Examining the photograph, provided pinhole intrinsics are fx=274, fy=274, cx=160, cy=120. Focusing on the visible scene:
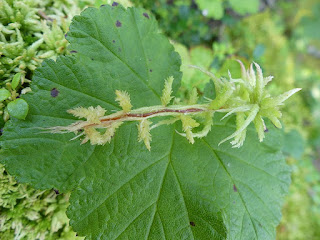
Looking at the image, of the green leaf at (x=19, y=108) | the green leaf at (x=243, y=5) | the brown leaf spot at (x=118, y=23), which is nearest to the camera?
the green leaf at (x=19, y=108)

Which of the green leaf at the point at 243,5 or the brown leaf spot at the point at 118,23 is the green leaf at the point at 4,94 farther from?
the green leaf at the point at 243,5

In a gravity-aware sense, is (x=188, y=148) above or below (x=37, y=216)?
above

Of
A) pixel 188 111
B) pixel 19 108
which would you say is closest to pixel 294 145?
pixel 188 111

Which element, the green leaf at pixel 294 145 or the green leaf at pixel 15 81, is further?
the green leaf at pixel 294 145

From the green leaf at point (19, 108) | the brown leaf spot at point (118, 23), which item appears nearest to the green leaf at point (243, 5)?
the brown leaf spot at point (118, 23)

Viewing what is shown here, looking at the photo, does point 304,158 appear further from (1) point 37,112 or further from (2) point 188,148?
(1) point 37,112

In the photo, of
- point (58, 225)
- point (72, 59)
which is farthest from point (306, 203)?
point (72, 59)

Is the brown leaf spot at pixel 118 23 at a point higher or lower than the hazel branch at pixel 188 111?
higher
